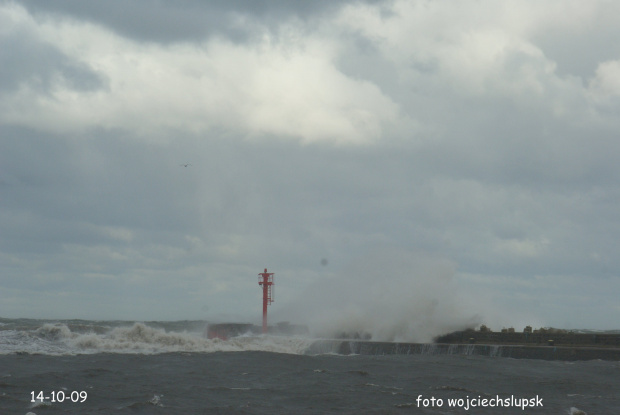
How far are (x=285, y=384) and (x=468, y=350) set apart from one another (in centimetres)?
1298

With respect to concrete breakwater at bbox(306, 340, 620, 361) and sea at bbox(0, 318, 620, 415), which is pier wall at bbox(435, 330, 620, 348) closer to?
concrete breakwater at bbox(306, 340, 620, 361)

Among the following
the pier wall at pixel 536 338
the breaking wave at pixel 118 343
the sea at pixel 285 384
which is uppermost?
the pier wall at pixel 536 338

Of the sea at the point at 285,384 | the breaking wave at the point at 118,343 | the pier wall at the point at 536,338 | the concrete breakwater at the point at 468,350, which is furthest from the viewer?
the breaking wave at the point at 118,343

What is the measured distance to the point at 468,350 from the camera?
28.6 metres

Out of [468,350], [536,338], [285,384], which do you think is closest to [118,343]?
[285,384]

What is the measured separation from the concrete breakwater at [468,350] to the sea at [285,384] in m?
0.81

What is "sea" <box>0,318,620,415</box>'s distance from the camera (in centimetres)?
1454

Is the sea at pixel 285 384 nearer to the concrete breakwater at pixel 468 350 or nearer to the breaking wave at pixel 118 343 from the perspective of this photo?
the breaking wave at pixel 118 343

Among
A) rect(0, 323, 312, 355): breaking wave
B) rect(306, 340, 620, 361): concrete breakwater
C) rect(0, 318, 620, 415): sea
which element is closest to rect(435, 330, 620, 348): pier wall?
rect(306, 340, 620, 361): concrete breakwater

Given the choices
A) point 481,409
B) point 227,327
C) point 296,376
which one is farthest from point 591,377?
point 227,327

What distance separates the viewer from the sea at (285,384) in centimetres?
1454

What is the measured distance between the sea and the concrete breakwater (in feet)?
2.67

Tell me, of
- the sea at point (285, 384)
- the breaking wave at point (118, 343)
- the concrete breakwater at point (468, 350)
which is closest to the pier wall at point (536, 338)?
the concrete breakwater at point (468, 350)

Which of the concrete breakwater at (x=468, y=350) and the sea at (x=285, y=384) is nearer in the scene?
the sea at (x=285, y=384)
